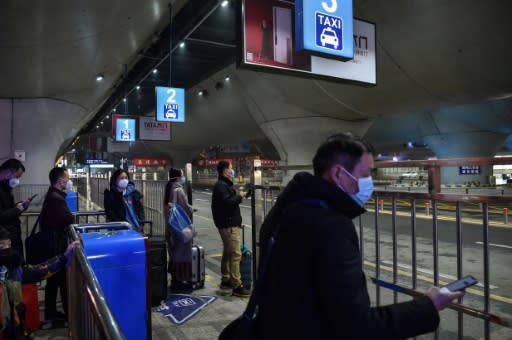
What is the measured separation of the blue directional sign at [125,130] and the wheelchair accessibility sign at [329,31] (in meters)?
16.8

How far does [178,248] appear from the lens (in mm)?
5785

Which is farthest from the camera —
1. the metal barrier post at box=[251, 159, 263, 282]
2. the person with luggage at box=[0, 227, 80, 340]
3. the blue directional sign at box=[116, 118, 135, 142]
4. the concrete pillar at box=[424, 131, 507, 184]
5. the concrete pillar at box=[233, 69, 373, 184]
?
the concrete pillar at box=[424, 131, 507, 184]

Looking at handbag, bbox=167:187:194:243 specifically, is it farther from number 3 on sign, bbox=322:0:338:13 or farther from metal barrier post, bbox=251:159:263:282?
number 3 on sign, bbox=322:0:338:13

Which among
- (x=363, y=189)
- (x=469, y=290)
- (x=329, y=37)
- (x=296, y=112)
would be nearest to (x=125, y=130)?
(x=296, y=112)

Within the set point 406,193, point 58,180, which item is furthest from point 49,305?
point 406,193

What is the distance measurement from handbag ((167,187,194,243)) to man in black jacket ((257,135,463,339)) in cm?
411

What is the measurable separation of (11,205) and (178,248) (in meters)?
2.20

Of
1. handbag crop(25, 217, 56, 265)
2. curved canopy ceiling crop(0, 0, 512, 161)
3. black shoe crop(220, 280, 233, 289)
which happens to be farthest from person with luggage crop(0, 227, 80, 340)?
curved canopy ceiling crop(0, 0, 512, 161)

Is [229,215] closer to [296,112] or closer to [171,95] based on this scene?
[171,95]

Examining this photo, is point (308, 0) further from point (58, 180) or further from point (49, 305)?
point (49, 305)

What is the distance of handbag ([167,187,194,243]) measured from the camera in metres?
5.49

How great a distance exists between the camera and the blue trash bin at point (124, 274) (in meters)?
3.29

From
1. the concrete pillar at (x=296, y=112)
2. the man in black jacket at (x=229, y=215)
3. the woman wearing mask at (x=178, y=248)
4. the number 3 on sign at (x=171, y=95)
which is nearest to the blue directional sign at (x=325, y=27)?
the man in black jacket at (x=229, y=215)

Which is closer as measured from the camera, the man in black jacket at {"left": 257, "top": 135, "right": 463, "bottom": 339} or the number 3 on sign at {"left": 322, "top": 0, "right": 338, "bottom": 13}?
the man in black jacket at {"left": 257, "top": 135, "right": 463, "bottom": 339}
